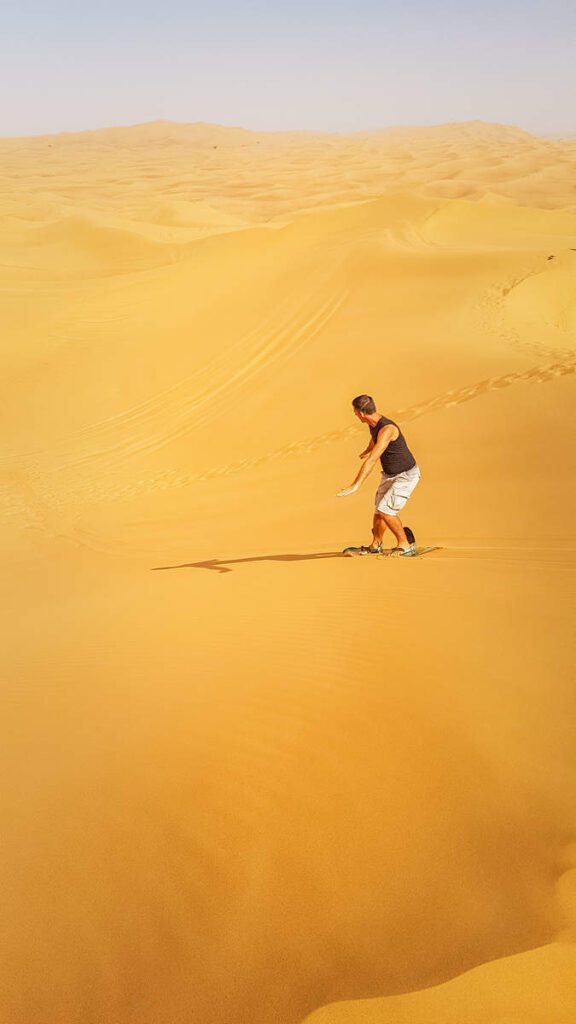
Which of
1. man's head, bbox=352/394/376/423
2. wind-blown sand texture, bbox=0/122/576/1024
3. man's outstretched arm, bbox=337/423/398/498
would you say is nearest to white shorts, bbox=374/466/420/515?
man's outstretched arm, bbox=337/423/398/498

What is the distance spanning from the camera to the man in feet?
19.4

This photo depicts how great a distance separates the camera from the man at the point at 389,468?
5914mm

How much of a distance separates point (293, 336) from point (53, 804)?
11.3 meters

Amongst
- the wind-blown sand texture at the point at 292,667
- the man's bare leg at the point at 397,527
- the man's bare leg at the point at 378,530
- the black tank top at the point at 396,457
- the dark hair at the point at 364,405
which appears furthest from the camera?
the man's bare leg at the point at 378,530

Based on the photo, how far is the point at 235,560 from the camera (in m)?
7.16

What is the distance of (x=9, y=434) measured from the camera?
13.2m

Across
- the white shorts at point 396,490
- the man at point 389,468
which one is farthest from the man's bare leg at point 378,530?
the white shorts at point 396,490

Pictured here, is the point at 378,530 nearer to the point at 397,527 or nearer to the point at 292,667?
the point at 397,527

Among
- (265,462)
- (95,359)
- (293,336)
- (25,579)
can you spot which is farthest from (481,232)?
(25,579)

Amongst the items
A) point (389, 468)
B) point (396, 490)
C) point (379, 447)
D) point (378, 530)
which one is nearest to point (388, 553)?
point (378, 530)

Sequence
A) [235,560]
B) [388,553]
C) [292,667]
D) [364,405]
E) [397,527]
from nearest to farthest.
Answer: [292,667]
[364,405]
[397,527]
[388,553]
[235,560]

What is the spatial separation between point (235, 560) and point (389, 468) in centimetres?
186

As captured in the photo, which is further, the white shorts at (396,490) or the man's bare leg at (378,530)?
the man's bare leg at (378,530)

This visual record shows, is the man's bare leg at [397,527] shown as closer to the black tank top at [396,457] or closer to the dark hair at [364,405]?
the black tank top at [396,457]
